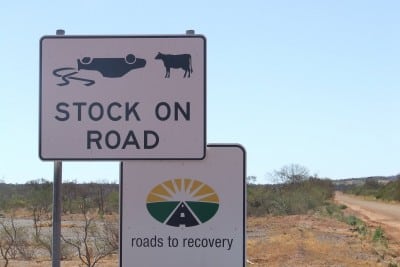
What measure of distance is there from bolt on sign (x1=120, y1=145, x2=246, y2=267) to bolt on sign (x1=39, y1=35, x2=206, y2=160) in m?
0.11

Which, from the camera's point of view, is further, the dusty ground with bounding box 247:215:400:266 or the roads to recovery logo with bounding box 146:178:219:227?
the dusty ground with bounding box 247:215:400:266

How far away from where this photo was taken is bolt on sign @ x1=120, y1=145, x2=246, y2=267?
3.79 metres

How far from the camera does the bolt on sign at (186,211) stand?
12.4ft

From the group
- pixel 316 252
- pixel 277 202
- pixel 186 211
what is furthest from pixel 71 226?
pixel 186 211

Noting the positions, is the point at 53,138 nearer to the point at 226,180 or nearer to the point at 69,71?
the point at 69,71

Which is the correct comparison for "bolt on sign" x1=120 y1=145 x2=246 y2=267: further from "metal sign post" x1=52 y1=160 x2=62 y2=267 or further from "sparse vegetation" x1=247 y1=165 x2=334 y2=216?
Answer: "sparse vegetation" x1=247 y1=165 x2=334 y2=216

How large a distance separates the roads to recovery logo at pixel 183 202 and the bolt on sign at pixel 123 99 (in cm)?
16

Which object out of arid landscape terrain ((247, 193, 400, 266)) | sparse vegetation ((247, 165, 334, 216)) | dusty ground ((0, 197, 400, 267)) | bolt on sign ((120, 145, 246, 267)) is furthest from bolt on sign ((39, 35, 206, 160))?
sparse vegetation ((247, 165, 334, 216))

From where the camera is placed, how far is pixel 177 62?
12.1 ft

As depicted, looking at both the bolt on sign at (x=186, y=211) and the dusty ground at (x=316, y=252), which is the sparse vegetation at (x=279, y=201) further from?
the bolt on sign at (x=186, y=211)

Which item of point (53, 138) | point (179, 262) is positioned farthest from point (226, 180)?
point (53, 138)

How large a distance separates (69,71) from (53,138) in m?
0.35

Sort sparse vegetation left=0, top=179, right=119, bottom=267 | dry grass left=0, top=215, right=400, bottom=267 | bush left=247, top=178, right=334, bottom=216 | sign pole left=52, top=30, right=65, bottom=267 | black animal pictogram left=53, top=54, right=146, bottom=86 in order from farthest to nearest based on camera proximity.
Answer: bush left=247, top=178, right=334, bottom=216
sparse vegetation left=0, top=179, right=119, bottom=267
dry grass left=0, top=215, right=400, bottom=267
black animal pictogram left=53, top=54, right=146, bottom=86
sign pole left=52, top=30, right=65, bottom=267

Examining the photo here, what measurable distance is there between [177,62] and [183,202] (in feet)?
2.32
